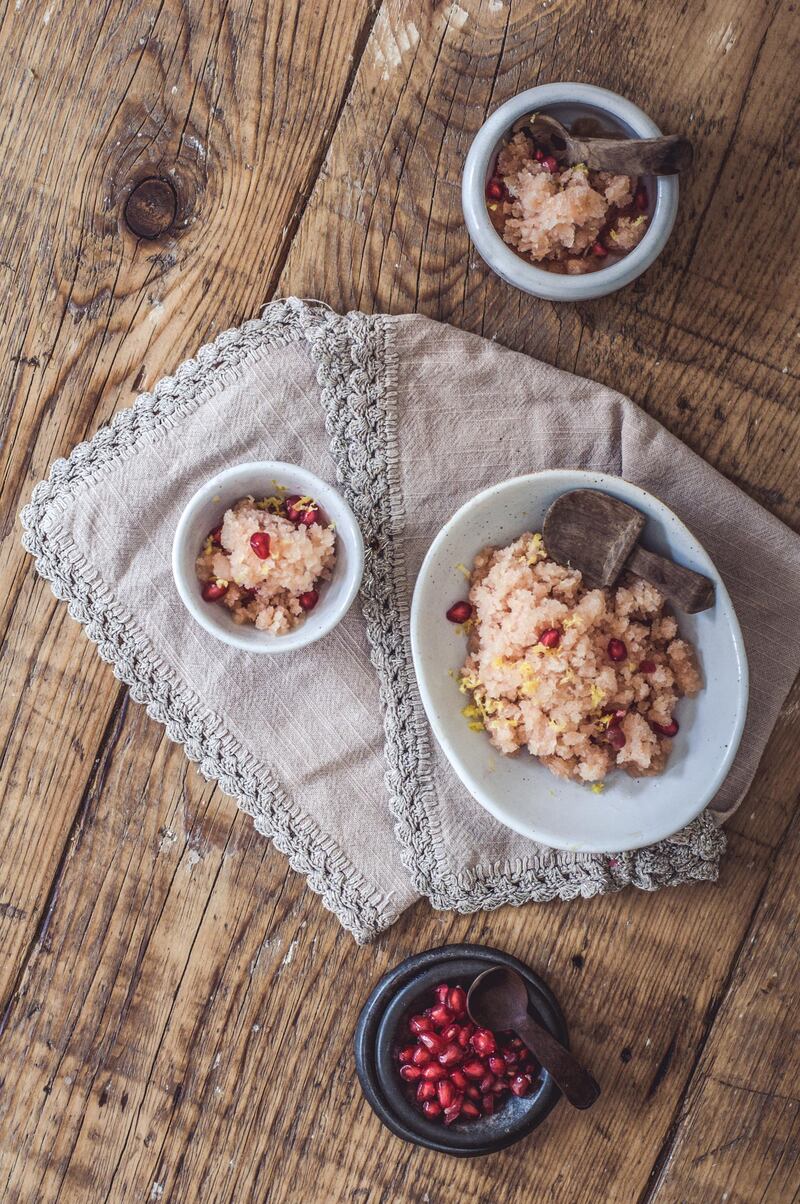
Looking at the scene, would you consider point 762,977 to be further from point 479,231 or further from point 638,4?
point 638,4

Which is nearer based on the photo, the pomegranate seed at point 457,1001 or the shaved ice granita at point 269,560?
the shaved ice granita at point 269,560

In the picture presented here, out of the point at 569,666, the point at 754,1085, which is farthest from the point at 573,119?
the point at 754,1085

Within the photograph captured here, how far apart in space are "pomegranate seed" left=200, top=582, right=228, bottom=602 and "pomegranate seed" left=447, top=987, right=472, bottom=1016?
2.87 ft

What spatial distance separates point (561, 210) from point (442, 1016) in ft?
4.92

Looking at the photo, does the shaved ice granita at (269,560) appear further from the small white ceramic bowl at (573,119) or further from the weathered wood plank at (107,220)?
the small white ceramic bowl at (573,119)

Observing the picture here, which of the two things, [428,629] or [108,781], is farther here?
[108,781]

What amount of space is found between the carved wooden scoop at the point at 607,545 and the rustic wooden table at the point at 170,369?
0.37m

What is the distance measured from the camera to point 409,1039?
178 cm

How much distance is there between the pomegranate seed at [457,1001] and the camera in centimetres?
174

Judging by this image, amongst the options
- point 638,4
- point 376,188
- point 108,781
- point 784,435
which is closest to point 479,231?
point 376,188

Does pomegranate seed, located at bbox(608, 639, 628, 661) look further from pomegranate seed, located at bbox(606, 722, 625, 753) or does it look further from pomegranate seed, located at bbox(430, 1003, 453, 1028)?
pomegranate seed, located at bbox(430, 1003, 453, 1028)

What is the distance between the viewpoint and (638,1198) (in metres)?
1.86

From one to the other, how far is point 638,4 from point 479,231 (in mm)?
583

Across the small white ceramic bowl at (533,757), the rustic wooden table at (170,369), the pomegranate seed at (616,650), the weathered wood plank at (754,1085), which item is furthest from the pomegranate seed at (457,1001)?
the pomegranate seed at (616,650)
